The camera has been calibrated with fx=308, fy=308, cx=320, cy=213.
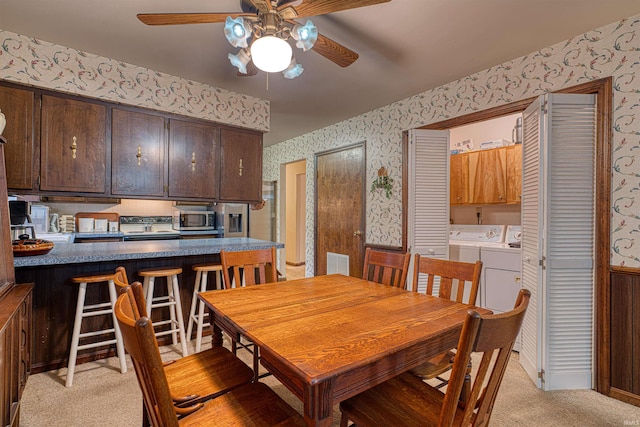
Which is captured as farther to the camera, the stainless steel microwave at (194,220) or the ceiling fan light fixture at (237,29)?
the stainless steel microwave at (194,220)

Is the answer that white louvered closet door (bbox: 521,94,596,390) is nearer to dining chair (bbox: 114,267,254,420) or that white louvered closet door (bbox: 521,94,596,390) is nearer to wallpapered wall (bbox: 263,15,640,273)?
wallpapered wall (bbox: 263,15,640,273)

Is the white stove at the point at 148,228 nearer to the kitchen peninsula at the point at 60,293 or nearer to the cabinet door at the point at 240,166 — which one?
the cabinet door at the point at 240,166

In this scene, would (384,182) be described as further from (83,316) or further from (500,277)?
A: (83,316)

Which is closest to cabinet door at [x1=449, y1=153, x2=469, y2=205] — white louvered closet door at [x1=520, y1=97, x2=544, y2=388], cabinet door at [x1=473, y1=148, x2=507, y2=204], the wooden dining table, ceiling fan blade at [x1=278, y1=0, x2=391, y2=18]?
cabinet door at [x1=473, y1=148, x2=507, y2=204]

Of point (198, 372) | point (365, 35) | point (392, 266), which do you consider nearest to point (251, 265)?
point (198, 372)

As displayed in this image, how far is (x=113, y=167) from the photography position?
110 inches

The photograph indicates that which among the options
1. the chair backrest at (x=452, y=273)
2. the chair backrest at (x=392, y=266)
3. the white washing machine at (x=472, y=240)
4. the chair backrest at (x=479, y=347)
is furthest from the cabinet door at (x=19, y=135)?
the white washing machine at (x=472, y=240)

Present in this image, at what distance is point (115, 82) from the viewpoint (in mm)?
2744

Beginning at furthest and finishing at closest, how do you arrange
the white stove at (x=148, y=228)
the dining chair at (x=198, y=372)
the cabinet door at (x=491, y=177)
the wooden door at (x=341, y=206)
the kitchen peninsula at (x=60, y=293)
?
the white stove at (x=148, y=228) → the wooden door at (x=341, y=206) → the cabinet door at (x=491, y=177) → the kitchen peninsula at (x=60, y=293) → the dining chair at (x=198, y=372)

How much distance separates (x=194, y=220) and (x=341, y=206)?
228 cm

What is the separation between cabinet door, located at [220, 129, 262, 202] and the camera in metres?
3.43

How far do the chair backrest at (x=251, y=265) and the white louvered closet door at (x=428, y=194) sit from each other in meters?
1.54

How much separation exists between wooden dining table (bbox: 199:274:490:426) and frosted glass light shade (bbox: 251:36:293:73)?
1.23 m

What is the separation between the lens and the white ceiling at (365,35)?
6.38 ft
